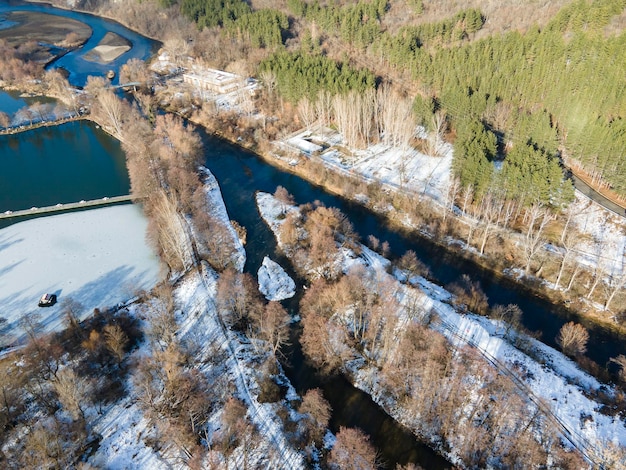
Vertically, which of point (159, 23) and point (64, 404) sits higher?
point (159, 23)

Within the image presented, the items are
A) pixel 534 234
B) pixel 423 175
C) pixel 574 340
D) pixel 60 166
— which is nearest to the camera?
pixel 574 340

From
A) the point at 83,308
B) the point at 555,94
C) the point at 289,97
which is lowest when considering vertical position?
the point at 83,308

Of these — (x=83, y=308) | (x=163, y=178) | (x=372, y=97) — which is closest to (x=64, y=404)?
(x=83, y=308)

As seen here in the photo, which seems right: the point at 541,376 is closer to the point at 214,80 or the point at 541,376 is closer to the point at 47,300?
the point at 47,300

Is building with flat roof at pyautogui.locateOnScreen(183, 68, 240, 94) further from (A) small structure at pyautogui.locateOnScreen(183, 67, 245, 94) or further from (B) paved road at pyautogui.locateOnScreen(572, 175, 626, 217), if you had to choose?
(B) paved road at pyautogui.locateOnScreen(572, 175, 626, 217)

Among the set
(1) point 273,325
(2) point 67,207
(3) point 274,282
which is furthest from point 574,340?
(2) point 67,207

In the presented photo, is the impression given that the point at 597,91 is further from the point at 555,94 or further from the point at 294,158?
the point at 294,158

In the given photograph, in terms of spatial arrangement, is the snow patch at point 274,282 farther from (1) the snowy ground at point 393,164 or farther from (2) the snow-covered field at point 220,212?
(1) the snowy ground at point 393,164
